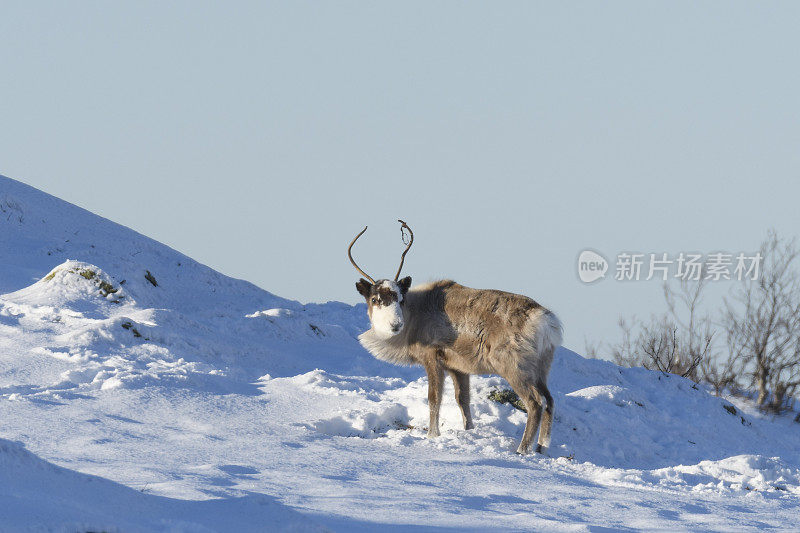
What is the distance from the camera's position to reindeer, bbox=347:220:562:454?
9.62 metres

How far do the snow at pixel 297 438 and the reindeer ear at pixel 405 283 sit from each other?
1481 millimetres

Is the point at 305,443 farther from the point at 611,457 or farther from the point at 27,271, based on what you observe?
the point at 27,271

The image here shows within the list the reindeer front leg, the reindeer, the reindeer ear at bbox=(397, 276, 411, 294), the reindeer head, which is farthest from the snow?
the reindeer ear at bbox=(397, 276, 411, 294)

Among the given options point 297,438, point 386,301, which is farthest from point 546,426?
point 297,438

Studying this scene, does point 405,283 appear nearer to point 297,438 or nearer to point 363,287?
point 363,287

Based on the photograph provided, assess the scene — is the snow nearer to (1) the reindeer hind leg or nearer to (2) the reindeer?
(1) the reindeer hind leg

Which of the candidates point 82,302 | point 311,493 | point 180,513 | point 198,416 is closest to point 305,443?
point 198,416

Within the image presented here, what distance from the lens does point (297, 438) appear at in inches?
360

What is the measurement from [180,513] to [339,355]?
10605 mm

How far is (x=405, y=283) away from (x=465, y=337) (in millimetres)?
1016

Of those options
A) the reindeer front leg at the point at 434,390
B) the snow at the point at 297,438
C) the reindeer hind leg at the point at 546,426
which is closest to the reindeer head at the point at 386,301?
the reindeer front leg at the point at 434,390

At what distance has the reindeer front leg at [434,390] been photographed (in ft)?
32.3

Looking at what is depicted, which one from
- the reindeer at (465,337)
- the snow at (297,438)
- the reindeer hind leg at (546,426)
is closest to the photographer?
the snow at (297,438)

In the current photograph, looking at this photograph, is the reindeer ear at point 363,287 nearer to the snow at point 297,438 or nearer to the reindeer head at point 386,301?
the reindeer head at point 386,301
